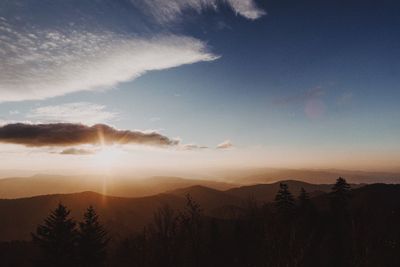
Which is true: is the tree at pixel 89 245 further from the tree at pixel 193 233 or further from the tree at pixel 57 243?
the tree at pixel 193 233

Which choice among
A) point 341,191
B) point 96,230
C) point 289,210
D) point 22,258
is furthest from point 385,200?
point 22,258

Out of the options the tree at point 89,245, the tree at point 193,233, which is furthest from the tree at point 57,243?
the tree at point 193,233

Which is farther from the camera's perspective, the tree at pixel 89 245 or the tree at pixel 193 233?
the tree at pixel 89 245

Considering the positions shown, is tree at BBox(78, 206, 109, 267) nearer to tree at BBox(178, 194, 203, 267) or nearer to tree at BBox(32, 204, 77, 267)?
tree at BBox(32, 204, 77, 267)

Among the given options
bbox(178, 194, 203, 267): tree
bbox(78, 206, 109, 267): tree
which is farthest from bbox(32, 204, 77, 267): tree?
bbox(178, 194, 203, 267): tree

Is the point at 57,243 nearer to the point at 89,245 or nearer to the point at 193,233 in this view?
the point at 89,245

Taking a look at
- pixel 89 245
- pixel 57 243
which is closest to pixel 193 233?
pixel 57 243

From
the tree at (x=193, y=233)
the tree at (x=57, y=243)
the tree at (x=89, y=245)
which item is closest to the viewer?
the tree at (x=193, y=233)

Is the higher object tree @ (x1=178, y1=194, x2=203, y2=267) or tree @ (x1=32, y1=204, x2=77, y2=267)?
tree @ (x1=178, y1=194, x2=203, y2=267)

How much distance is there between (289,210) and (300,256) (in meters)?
57.4

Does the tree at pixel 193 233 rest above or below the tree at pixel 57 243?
above

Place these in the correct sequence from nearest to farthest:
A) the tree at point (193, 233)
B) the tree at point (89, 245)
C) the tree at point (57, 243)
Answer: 1. the tree at point (193, 233)
2. the tree at point (57, 243)
3. the tree at point (89, 245)

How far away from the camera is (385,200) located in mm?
146750

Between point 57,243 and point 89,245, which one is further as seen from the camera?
point 89,245
